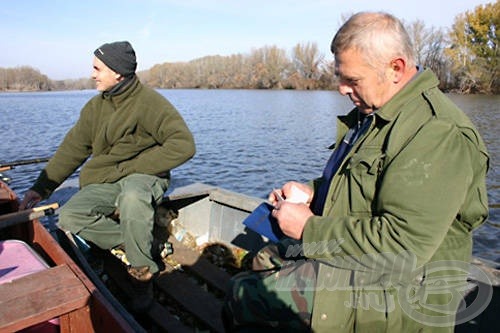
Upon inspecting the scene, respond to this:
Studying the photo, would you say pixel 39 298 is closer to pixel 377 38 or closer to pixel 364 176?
pixel 364 176

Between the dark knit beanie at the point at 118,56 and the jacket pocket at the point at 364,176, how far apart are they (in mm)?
2575

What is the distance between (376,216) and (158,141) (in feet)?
8.25

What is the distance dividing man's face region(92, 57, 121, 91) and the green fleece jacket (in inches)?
4.3

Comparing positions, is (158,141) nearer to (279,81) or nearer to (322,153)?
(322,153)

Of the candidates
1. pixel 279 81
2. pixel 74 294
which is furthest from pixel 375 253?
pixel 279 81

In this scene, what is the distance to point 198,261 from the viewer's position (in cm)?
428

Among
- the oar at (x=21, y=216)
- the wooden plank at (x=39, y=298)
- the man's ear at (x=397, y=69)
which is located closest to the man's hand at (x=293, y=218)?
the man's ear at (x=397, y=69)

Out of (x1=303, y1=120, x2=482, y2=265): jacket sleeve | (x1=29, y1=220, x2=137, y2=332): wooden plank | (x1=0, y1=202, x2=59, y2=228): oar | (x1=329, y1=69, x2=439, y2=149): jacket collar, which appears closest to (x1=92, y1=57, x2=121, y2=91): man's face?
(x1=0, y1=202, x2=59, y2=228): oar

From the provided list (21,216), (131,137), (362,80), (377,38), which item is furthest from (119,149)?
(377,38)

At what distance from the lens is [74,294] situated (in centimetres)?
203

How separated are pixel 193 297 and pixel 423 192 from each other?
2.59 metres

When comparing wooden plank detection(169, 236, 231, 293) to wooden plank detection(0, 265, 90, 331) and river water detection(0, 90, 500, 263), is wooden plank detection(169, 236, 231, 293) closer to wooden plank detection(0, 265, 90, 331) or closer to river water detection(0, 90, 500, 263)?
wooden plank detection(0, 265, 90, 331)

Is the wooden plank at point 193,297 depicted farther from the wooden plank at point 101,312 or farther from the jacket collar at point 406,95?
the jacket collar at point 406,95

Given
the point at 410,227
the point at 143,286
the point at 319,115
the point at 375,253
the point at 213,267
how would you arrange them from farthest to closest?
the point at 319,115 → the point at 213,267 → the point at 143,286 → the point at 375,253 → the point at 410,227
